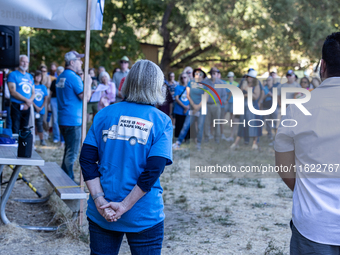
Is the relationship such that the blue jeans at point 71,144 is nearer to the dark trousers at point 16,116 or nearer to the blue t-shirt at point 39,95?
the dark trousers at point 16,116

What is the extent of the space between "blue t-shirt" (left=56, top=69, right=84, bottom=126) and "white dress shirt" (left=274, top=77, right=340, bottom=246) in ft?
13.3

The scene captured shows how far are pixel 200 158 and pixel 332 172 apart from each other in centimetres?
743

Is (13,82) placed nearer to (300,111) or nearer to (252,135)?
(252,135)

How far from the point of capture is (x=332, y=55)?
1733mm

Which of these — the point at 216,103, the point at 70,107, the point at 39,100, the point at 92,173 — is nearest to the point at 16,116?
the point at 39,100

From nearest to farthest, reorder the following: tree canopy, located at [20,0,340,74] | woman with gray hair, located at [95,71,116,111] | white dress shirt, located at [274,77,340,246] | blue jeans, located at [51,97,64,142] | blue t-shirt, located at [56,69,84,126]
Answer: white dress shirt, located at [274,77,340,246]
blue t-shirt, located at [56,69,84,126]
woman with gray hair, located at [95,71,116,111]
blue jeans, located at [51,97,64,142]
tree canopy, located at [20,0,340,74]

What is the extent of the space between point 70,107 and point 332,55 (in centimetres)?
417

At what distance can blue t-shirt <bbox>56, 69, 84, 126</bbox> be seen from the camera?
17.6ft

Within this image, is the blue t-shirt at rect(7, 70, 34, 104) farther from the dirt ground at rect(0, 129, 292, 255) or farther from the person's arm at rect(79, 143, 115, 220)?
the person's arm at rect(79, 143, 115, 220)

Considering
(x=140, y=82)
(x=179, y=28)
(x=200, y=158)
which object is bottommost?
(x=200, y=158)

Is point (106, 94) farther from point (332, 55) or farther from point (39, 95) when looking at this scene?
point (332, 55)

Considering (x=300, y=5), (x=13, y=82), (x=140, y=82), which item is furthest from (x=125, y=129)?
(x=300, y=5)

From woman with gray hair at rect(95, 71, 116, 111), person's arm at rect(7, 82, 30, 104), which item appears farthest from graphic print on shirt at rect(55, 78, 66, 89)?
woman with gray hair at rect(95, 71, 116, 111)

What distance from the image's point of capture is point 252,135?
10.1 m
